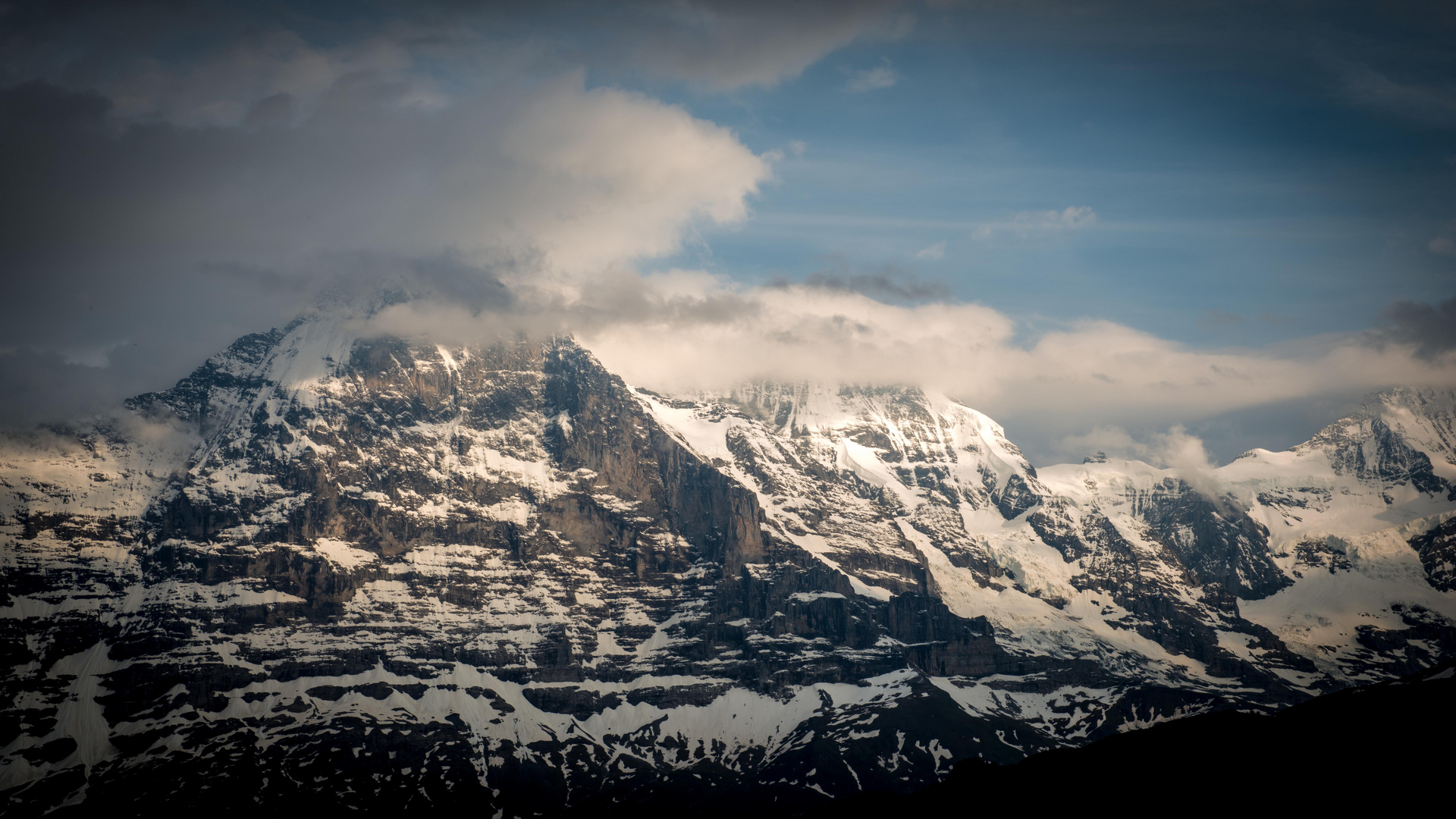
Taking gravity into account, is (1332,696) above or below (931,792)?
above

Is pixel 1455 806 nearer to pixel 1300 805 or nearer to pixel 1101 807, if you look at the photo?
pixel 1300 805

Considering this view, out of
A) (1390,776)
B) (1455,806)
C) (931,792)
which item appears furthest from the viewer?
(931,792)

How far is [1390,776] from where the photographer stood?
119500 millimetres

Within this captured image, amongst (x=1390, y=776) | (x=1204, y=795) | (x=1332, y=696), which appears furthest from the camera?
(x=1332, y=696)

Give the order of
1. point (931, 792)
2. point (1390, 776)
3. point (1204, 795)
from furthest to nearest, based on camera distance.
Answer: point (931, 792), point (1204, 795), point (1390, 776)

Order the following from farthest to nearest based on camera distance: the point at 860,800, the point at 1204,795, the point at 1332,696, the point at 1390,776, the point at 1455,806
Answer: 1. the point at 860,800
2. the point at 1332,696
3. the point at 1204,795
4. the point at 1390,776
5. the point at 1455,806

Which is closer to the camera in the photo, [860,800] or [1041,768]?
[1041,768]

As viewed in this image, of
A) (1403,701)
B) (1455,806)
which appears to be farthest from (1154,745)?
(1455,806)

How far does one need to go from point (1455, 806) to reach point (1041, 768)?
6405cm

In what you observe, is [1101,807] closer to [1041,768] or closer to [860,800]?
[1041,768]

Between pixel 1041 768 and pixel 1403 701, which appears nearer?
pixel 1403 701

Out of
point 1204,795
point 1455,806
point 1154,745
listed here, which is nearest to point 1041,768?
point 1154,745

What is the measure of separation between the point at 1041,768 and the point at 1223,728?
24721 mm

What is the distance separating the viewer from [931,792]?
178625 millimetres
